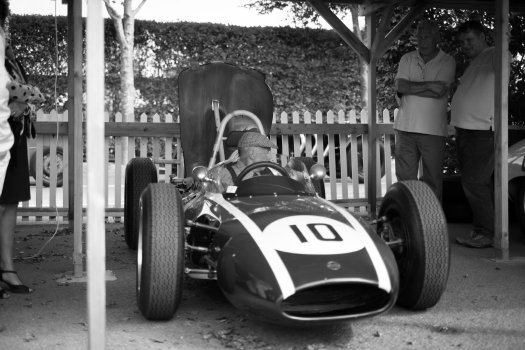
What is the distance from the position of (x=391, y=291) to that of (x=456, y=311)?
3.92ft

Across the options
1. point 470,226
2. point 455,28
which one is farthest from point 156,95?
point 470,226

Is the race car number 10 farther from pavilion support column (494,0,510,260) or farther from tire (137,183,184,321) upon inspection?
pavilion support column (494,0,510,260)

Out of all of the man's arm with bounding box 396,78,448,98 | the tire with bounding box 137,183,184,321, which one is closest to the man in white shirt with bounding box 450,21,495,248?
the man's arm with bounding box 396,78,448,98

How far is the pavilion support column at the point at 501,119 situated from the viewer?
6414mm

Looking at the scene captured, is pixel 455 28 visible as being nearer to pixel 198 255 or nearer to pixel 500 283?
pixel 500 283

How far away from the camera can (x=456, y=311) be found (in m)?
Answer: 4.95

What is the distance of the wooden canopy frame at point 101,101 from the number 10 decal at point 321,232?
1.16 meters

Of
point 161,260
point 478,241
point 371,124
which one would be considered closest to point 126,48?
point 371,124

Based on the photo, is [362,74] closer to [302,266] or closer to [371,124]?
[371,124]

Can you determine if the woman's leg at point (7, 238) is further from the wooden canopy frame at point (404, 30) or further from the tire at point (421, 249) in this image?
the wooden canopy frame at point (404, 30)

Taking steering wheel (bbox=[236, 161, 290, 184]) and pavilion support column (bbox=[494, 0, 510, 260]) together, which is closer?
steering wheel (bbox=[236, 161, 290, 184])

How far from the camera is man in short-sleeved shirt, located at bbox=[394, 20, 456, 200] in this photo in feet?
24.5

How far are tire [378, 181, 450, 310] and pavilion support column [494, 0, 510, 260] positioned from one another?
1.93 meters

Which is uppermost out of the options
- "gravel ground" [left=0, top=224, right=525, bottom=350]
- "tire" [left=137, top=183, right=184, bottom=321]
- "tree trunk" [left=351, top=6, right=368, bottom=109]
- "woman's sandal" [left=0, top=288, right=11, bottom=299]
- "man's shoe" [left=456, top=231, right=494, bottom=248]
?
"tree trunk" [left=351, top=6, right=368, bottom=109]
